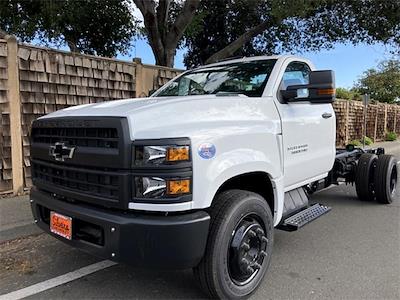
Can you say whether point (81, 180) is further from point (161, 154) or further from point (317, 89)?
point (317, 89)

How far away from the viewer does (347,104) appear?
58.5ft

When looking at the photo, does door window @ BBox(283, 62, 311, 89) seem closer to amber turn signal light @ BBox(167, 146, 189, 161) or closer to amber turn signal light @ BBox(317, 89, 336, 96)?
amber turn signal light @ BBox(317, 89, 336, 96)

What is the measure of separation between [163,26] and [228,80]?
32.0ft

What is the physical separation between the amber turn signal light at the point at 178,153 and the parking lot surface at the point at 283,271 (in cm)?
126

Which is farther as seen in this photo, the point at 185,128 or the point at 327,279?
the point at 327,279

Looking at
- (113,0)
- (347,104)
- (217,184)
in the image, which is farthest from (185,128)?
(347,104)

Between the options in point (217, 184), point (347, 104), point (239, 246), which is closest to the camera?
point (217, 184)

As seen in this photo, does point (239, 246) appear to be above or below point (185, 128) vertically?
below

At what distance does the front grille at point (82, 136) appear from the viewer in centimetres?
296

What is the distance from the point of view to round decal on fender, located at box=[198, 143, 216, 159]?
9.60ft

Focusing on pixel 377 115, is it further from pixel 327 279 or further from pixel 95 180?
pixel 95 180

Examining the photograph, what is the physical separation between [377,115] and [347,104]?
510 cm

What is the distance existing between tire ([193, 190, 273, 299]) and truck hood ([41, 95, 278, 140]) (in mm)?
596

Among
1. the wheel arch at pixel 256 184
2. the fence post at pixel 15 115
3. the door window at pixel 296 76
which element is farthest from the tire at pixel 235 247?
the fence post at pixel 15 115
